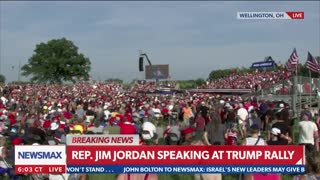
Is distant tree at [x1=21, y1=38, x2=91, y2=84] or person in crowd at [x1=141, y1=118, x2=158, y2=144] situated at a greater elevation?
distant tree at [x1=21, y1=38, x2=91, y2=84]

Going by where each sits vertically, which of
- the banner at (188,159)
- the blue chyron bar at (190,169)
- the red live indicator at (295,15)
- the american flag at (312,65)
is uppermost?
the red live indicator at (295,15)

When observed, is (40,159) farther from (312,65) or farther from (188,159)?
(312,65)

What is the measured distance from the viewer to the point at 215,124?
1368cm

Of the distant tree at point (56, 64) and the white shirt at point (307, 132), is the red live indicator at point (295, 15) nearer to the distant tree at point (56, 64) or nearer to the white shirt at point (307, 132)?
the white shirt at point (307, 132)

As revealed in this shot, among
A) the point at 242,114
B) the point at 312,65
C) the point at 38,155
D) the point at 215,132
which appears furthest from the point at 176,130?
the point at 312,65

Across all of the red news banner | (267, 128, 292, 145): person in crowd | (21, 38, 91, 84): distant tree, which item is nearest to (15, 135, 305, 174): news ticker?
the red news banner

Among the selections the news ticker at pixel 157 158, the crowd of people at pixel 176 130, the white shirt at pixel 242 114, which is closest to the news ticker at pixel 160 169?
the news ticker at pixel 157 158

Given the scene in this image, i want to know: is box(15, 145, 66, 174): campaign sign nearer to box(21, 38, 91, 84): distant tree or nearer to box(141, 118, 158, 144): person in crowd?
box(141, 118, 158, 144): person in crowd

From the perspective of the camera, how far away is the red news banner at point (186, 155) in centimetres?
544

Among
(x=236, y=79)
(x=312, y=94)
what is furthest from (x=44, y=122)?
(x=236, y=79)

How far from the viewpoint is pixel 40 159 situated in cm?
548

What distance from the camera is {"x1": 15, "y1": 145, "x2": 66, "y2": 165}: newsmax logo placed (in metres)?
5.45

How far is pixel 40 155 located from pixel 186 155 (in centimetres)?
145

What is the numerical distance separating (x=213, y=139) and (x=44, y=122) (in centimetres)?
538
